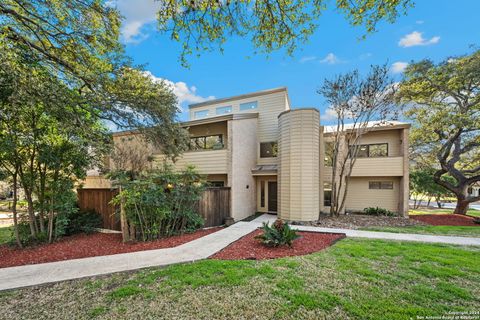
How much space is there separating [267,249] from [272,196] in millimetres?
7116

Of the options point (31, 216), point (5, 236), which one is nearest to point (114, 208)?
point (31, 216)

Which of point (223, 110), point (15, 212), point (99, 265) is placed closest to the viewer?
point (99, 265)

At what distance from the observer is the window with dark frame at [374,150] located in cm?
1327

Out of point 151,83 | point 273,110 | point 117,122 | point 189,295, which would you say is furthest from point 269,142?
point 189,295

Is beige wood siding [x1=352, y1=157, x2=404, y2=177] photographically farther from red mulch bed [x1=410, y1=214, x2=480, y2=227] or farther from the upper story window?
the upper story window

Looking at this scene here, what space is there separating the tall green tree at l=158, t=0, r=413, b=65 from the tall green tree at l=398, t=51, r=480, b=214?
11.3 meters

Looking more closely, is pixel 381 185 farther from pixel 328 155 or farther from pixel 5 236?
pixel 5 236

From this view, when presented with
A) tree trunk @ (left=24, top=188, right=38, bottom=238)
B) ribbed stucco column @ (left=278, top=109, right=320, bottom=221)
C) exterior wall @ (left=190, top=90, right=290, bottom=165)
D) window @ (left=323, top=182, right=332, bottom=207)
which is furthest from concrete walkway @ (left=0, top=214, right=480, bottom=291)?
exterior wall @ (left=190, top=90, right=290, bottom=165)

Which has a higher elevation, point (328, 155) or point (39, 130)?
point (39, 130)

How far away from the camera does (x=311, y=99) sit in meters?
11.4

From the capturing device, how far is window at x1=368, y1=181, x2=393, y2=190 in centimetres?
1315

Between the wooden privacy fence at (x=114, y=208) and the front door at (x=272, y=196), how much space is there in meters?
3.46

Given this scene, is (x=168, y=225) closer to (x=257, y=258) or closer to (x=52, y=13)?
(x=257, y=258)

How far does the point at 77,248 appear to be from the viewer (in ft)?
20.8
